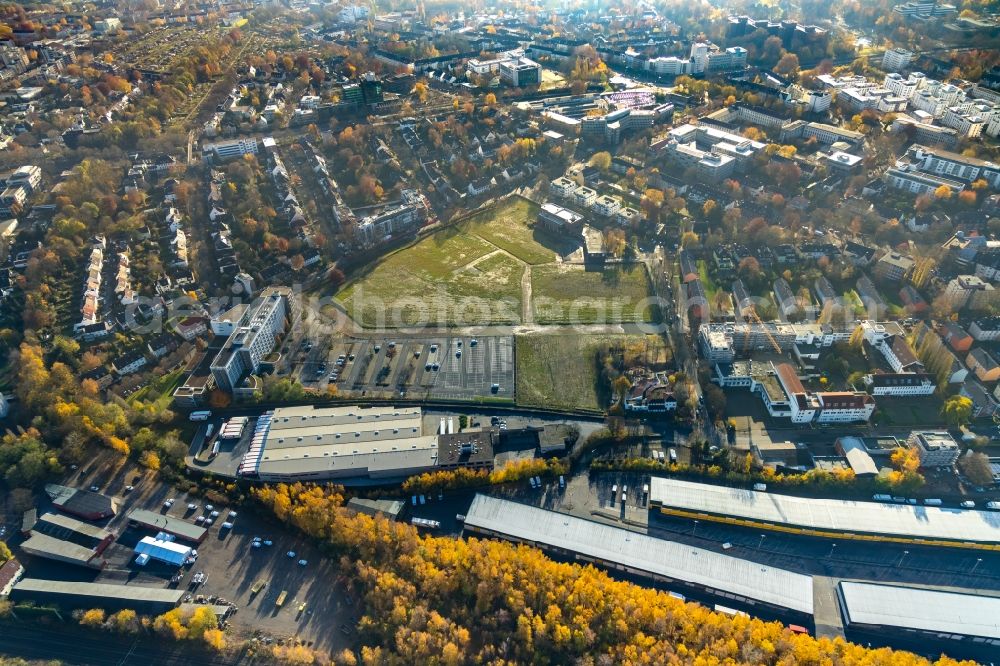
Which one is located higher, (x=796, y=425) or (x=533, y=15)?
(x=533, y=15)

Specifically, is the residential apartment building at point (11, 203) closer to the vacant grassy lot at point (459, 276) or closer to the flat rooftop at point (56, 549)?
the vacant grassy lot at point (459, 276)

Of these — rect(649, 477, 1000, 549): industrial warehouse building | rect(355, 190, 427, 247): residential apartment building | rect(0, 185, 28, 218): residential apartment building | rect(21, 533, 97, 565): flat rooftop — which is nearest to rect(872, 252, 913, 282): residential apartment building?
rect(649, 477, 1000, 549): industrial warehouse building

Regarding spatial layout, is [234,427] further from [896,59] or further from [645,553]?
[896,59]

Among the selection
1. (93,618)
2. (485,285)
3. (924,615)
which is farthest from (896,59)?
(93,618)

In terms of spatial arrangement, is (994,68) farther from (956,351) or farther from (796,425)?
(796,425)

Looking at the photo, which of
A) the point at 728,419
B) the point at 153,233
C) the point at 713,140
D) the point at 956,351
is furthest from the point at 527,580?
the point at 713,140
